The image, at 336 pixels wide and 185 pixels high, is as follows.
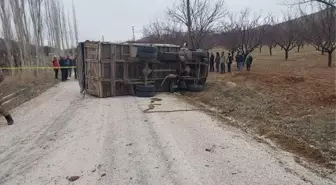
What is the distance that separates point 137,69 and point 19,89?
258 inches

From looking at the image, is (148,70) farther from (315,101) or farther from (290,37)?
(290,37)

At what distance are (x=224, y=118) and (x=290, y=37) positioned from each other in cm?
3144

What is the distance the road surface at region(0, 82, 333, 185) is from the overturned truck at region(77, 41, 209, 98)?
332 cm

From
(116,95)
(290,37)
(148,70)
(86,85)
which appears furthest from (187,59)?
(290,37)

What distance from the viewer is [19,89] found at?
51.4ft

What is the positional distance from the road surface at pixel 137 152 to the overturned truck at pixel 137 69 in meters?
3.32

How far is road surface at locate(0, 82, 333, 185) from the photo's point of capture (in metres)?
4.60

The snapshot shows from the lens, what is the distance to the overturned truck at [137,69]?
40.4 ft

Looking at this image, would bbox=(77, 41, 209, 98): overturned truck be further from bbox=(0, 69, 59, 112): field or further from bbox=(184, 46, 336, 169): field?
bbox=(0, 69, 59, 112): field

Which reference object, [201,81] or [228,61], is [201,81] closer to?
[201,81]

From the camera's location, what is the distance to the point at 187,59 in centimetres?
1319

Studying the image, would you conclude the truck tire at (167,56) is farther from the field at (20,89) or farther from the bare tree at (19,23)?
the bare tree at (19,23)

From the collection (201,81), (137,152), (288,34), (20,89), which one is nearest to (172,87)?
(201,81)

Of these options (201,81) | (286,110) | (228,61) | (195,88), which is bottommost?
(286,110)
